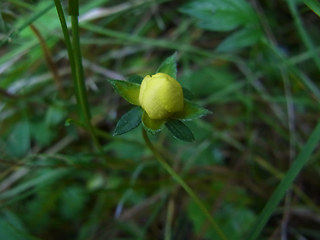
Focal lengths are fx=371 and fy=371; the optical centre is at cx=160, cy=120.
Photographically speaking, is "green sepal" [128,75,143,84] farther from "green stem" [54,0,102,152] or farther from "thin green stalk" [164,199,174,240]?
"thin green stalk" [164,199,174,240]

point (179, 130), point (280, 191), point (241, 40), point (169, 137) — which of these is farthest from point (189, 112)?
point (169, 137)

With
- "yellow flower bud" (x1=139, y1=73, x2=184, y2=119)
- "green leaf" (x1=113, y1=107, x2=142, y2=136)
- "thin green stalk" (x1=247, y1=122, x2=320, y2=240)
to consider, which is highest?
"yellow flower bud" (x1=139, y1=73, x2=184, y2=119)

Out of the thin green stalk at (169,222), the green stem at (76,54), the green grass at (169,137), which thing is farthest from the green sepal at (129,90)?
the thin green stalk at (169,222)

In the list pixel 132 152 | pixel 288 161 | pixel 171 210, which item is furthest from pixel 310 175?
pixel 132 152

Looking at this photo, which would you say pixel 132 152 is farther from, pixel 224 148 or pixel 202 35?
pixel 202 35

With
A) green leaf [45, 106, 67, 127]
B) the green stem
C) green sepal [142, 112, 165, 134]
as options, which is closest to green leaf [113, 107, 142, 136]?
green sepal [142, 112, 165, 134]

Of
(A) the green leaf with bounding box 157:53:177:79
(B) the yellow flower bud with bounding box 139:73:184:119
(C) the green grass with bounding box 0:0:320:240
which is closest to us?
(B) the yellow flower bud with bounding box 139:73:184:119

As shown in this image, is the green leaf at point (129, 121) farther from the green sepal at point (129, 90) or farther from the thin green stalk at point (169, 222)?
the thin green stalk at point (169, 222)

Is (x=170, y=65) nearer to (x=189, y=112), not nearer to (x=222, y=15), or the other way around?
(x=189, y=112)
